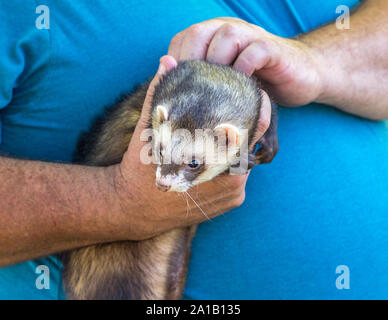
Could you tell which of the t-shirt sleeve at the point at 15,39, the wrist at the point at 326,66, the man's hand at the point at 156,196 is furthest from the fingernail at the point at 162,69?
the wrist at the point at 326,66

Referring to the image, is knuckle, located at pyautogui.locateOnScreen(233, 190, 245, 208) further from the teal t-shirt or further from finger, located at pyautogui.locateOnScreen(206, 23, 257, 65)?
finger, located at pyautogui.locateOnScreen(206, 23, 257, 65)

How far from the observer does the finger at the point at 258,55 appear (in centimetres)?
99

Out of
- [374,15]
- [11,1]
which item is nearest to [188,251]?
[11,1]

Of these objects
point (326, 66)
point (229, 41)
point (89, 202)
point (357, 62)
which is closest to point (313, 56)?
point (326, 66)

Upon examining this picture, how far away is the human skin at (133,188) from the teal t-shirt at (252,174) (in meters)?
0.13

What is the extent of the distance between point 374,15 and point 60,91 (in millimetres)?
1072

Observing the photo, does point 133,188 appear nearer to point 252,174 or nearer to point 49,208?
point 49,208

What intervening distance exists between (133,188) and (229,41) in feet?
1.50

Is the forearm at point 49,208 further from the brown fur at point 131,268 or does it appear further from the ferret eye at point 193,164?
the ferret eye at point 193,164

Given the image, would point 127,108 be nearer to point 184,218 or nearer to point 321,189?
point 184,218

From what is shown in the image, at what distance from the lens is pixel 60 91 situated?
1.10 metres

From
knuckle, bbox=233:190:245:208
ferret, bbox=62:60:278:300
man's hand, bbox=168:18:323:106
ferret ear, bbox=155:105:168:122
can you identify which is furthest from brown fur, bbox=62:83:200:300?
man's hand, bbox=168:18:323:106

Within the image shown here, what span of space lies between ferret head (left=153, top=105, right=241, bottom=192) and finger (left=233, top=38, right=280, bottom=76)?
193 millimetres

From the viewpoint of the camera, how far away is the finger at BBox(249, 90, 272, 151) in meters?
1.01
